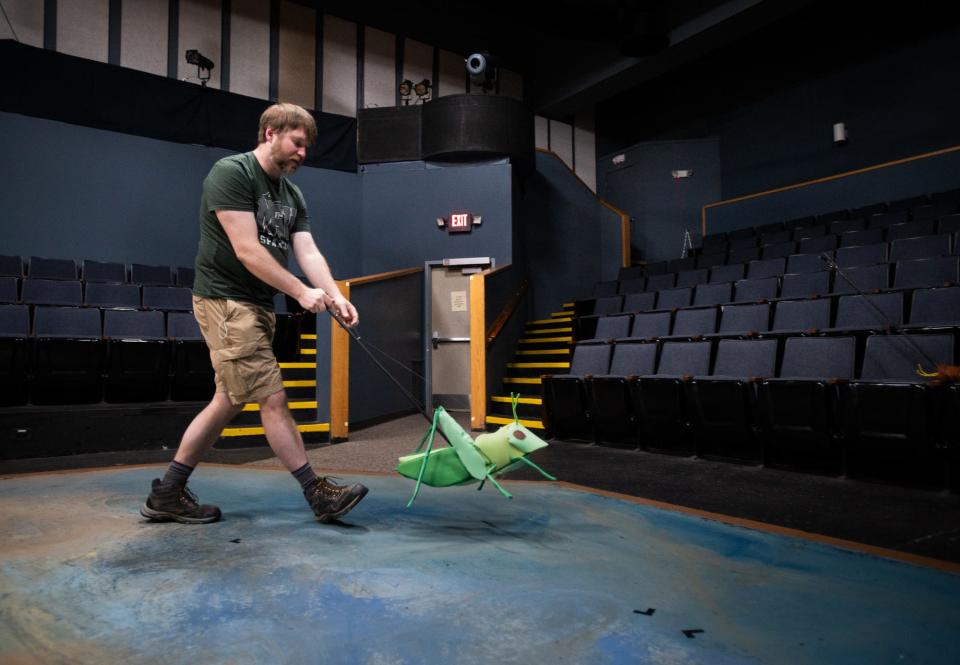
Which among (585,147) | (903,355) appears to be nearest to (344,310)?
(903,355)

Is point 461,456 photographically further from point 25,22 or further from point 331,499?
point 25,22

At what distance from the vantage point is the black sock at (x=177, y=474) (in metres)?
1.61

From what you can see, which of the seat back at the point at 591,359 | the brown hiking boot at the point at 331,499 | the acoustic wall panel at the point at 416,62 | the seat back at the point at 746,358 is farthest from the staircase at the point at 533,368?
the acoustic wall panel at the point at 416,62

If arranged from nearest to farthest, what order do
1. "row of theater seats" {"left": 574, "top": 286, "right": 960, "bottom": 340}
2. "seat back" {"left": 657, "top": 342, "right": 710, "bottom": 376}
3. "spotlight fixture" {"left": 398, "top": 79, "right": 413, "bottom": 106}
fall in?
"row of theater seats" {"left": 574, "top": 286, "right": 960, "bottom": 340}
"seat back" {"left": 657, "top": 342, "right": 710, "bottom": 376}
"spotlight fixture" {"left": 398, "top": 79, "right": 413, "bottom": 106}

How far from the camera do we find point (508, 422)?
4223 mm

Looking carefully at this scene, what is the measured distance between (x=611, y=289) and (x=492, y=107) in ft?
7.21

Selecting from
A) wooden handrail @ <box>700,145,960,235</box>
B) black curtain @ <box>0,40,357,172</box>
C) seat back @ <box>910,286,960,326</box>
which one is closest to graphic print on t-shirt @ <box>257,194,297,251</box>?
seat back @ <box>910,286,960,326</box>

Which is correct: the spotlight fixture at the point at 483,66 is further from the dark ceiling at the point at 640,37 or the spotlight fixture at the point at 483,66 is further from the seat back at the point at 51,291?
the seat back at the point at 51,291

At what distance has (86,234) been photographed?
5.17 metres

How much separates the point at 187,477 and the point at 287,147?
0.96 metres

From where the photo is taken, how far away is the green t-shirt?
153cm

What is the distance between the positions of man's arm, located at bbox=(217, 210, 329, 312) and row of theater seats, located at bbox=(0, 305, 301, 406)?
2.42m

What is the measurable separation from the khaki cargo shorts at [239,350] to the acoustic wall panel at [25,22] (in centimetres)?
539

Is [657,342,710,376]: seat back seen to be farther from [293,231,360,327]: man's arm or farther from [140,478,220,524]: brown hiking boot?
[140,478,220,524]: brown hiking boot
